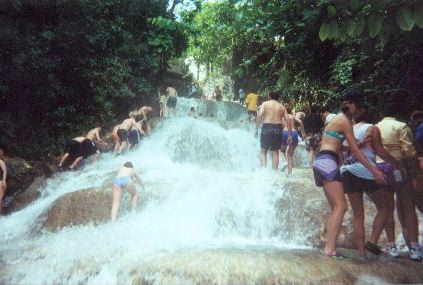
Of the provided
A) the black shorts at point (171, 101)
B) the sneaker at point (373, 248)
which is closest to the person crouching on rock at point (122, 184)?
the sneaker at point (373, 248)

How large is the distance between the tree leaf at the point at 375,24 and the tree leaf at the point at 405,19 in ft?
0.35

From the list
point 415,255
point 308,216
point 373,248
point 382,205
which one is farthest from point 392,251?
point 308,216

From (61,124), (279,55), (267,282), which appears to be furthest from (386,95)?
(61,124)

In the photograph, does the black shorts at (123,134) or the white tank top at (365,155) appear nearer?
the white tank top at (365,155)

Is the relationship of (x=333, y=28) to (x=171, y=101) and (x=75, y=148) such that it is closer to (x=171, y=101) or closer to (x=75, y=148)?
(x=75, y=148)

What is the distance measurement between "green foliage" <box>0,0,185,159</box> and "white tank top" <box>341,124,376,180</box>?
11197mm

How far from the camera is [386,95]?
409 inches

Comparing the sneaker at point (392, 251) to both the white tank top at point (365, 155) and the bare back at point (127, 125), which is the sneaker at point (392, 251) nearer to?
the white tank top at point (365, 155)

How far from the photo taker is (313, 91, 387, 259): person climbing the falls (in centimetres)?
447

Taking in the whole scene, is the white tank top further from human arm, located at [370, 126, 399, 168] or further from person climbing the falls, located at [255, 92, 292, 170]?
person climbing the falls, located at [255, 92, 292, 170]

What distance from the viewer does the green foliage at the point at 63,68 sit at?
1420cm

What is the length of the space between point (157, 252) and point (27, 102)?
11578mm

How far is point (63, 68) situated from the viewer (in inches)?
616

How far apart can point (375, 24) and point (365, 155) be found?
2571 mm
